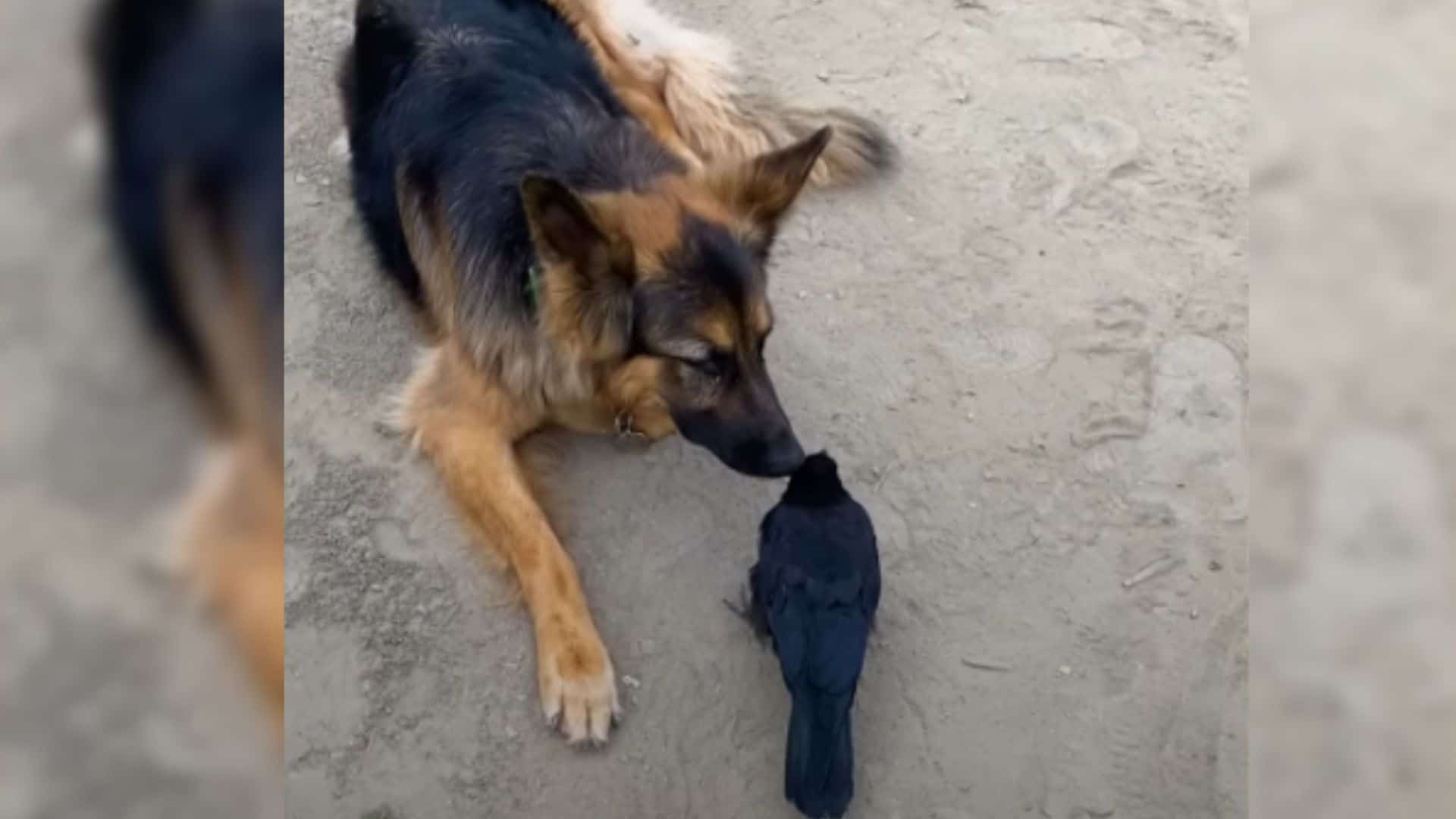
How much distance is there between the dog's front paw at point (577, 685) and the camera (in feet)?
A: 10.5

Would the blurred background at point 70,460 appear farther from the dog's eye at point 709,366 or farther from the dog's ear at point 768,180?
the dog's ear at point 768,180

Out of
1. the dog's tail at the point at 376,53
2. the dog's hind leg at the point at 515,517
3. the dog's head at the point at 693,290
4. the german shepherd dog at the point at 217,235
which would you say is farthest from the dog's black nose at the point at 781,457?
the german shepherd dog at the point at 217,235

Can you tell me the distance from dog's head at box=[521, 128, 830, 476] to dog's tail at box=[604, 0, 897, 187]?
0.99 m

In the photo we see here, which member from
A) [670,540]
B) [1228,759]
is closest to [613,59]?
[670,540]

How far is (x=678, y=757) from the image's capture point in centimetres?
322

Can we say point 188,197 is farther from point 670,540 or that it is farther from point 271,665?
point 670,540

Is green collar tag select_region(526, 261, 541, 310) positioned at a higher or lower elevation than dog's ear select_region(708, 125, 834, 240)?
lower

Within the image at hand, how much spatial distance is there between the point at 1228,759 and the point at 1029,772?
0.53m

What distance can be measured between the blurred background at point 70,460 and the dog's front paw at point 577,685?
207 centimetres

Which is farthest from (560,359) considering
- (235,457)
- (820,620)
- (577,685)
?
(235,457)

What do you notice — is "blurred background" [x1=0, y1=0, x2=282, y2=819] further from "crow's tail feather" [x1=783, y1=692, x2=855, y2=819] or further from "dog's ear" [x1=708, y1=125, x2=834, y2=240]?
"dog's ear" [x1=708, y1=125, x2=834, y2=240]

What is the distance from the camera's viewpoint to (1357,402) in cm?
159

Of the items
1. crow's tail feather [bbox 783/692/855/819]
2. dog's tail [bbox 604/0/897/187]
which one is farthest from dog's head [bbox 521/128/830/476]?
dog's tail [bbox 604/0/897/187]

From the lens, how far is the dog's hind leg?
10.6 ft
